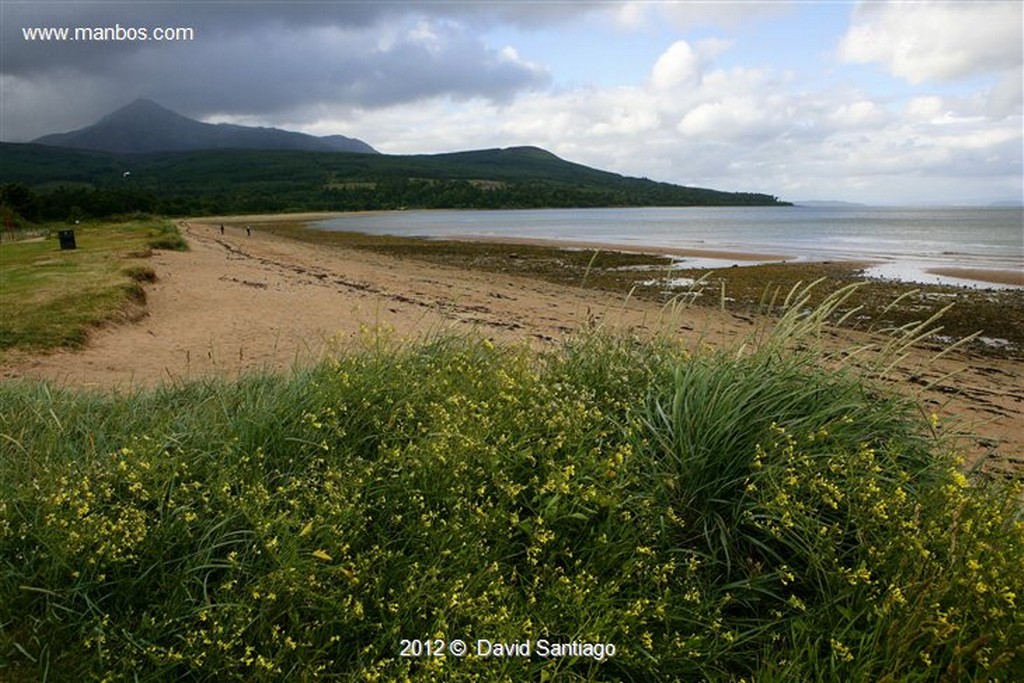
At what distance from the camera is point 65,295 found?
13844 millimetres

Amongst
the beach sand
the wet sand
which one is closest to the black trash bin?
the beach sand

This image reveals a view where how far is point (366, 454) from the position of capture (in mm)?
3598

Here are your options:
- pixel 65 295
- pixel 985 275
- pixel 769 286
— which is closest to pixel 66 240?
pixel 65 295

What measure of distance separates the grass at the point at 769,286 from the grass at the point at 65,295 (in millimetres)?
9375

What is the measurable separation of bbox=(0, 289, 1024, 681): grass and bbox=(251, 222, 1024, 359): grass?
12.4 ft

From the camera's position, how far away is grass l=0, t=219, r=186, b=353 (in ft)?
35.4

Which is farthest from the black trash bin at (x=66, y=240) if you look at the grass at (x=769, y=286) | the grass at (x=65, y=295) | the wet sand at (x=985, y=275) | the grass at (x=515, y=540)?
the wet sand at (x=985, y=275)

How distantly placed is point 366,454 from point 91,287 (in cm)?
1454

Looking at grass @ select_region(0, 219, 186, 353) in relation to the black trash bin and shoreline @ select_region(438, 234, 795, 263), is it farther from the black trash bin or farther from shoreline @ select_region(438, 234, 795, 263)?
shoreline @ select_region(438, 234, 795, 263)

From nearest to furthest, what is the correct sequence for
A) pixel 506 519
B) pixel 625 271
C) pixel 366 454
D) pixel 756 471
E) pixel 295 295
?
pixel 506 519 < pixel 756 471 < pixel 366 454 < pixel 295 295 < pixel 625 271

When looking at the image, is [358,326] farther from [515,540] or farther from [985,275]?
[985,275]

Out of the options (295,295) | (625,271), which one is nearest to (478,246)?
(625,271)

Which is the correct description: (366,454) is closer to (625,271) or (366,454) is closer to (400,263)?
(625,271)

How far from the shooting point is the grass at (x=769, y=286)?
1555 centimetres
